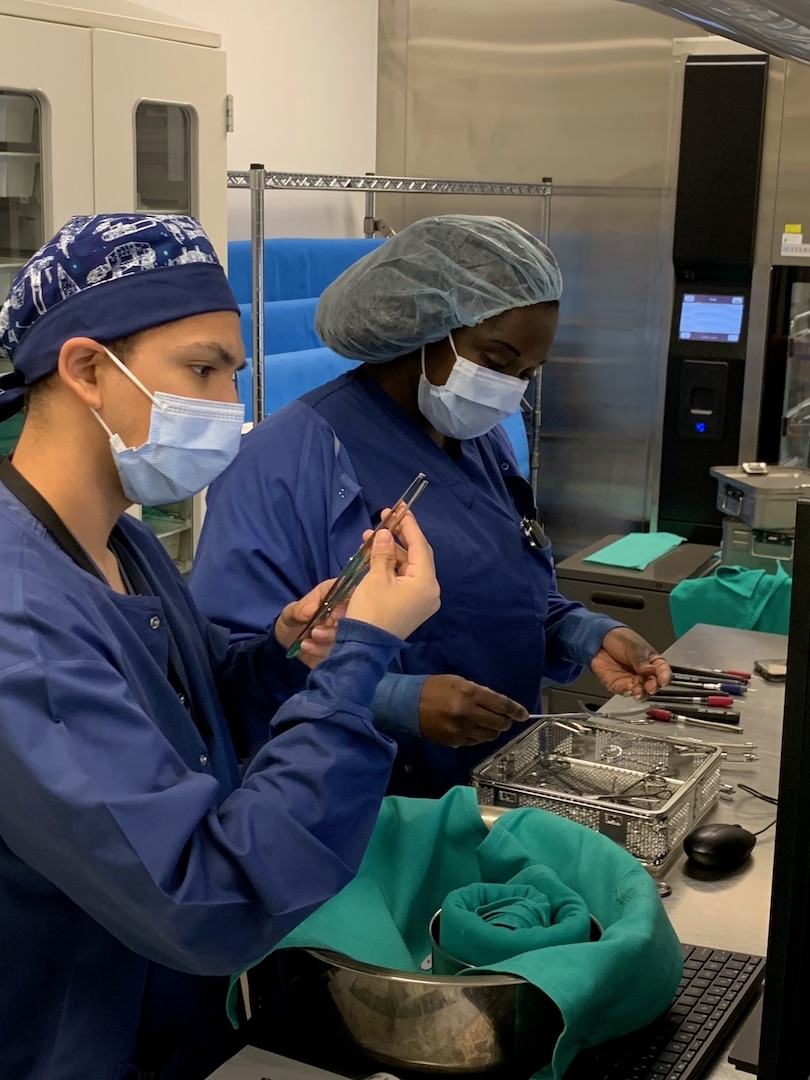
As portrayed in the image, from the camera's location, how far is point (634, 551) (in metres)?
3.52

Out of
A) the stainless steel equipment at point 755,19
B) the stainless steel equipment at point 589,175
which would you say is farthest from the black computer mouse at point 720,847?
the stainless steel equipment at point 589,175

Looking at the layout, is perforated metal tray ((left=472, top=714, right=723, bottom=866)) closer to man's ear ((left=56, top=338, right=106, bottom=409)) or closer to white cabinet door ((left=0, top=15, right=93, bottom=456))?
man's ear ((left=56, top=338, right=106, bottom=409))

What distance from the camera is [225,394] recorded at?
1.21 metres

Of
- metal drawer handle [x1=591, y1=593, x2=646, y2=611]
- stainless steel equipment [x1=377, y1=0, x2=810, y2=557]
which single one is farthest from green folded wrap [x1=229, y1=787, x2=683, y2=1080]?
stainless steel equipment [x1=377, y1=0, x2=810, y2=557]

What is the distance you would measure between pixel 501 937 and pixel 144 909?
0.33 meters

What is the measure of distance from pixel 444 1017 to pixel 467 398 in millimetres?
963

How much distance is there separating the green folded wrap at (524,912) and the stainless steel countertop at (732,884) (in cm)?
10

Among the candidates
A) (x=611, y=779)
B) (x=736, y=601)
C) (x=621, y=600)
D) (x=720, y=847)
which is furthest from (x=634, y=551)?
(x=720, y=847)

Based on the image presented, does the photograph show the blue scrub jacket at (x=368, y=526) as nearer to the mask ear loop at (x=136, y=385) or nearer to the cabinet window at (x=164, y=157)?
the mask ear loop at (x=136, y=385)

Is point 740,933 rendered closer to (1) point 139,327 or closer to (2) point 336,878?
(2) point 336,878

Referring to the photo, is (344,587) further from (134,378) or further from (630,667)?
(630,667)

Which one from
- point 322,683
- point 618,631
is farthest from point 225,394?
point 618,631

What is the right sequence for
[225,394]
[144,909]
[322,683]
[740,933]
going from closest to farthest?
[144,909] < [322,683] < [225,394] < [740,933]

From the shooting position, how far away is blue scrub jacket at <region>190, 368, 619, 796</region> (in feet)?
5.50
